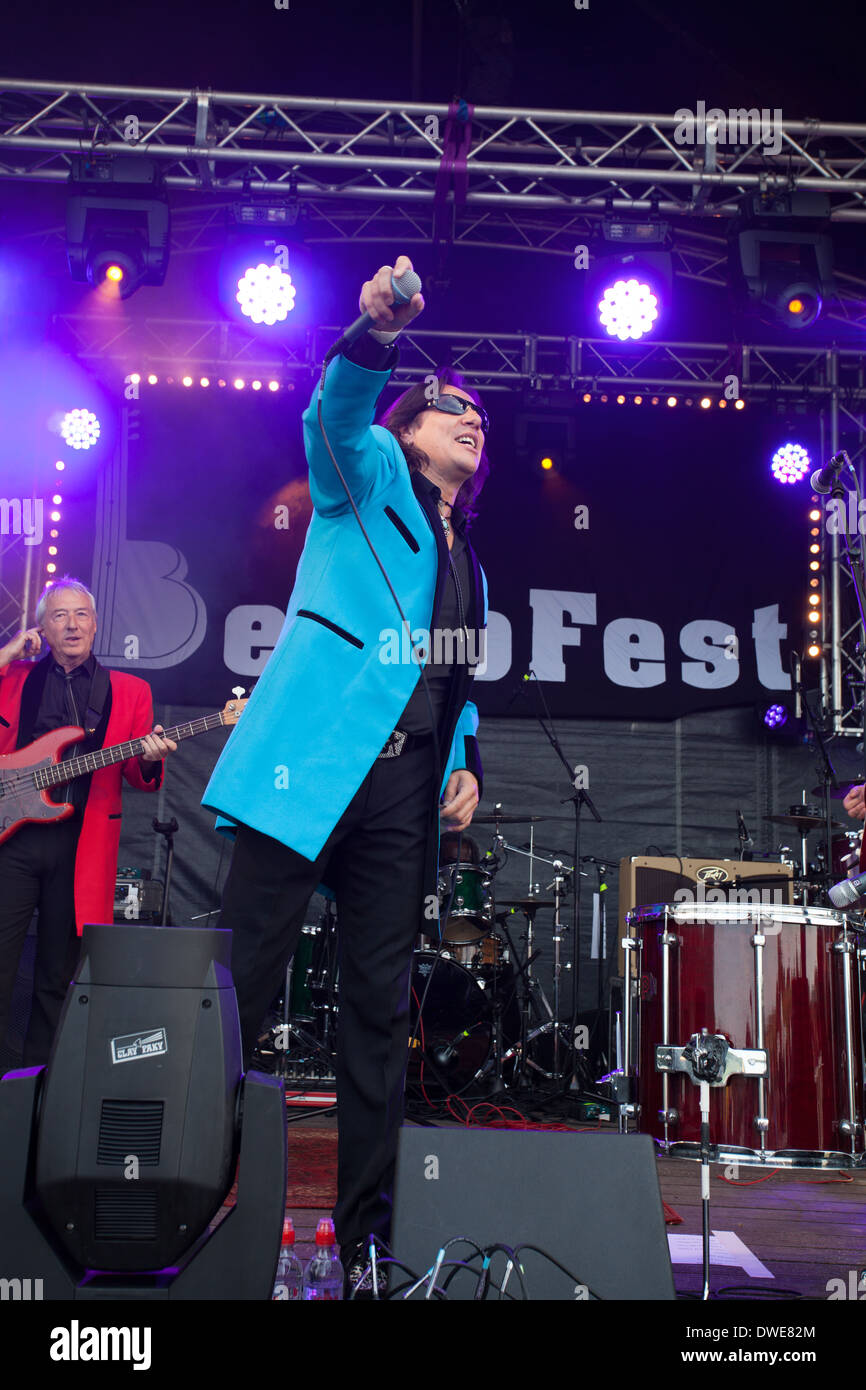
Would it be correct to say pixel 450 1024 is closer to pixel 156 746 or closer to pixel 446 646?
pixel 156 746

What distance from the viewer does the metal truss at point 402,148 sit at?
6.25 meters

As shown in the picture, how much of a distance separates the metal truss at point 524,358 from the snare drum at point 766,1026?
15.2 ft

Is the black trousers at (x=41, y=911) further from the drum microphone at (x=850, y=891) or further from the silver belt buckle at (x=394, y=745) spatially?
the drum microphone at (x=850, y=891)

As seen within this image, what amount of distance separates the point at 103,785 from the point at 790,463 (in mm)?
5745

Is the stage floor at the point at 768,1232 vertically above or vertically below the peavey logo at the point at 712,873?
below

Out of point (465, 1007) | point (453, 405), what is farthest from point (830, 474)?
point (465, 1007)

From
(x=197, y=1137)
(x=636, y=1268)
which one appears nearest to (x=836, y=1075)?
(x=636, y=1268)

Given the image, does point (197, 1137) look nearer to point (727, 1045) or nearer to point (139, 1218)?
point (139, 1218)

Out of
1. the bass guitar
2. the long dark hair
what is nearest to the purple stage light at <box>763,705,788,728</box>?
the bass guitar

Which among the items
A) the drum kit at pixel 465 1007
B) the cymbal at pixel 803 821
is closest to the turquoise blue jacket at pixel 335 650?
the drum kit at pixel 465 1007

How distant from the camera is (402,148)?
6.58 m
